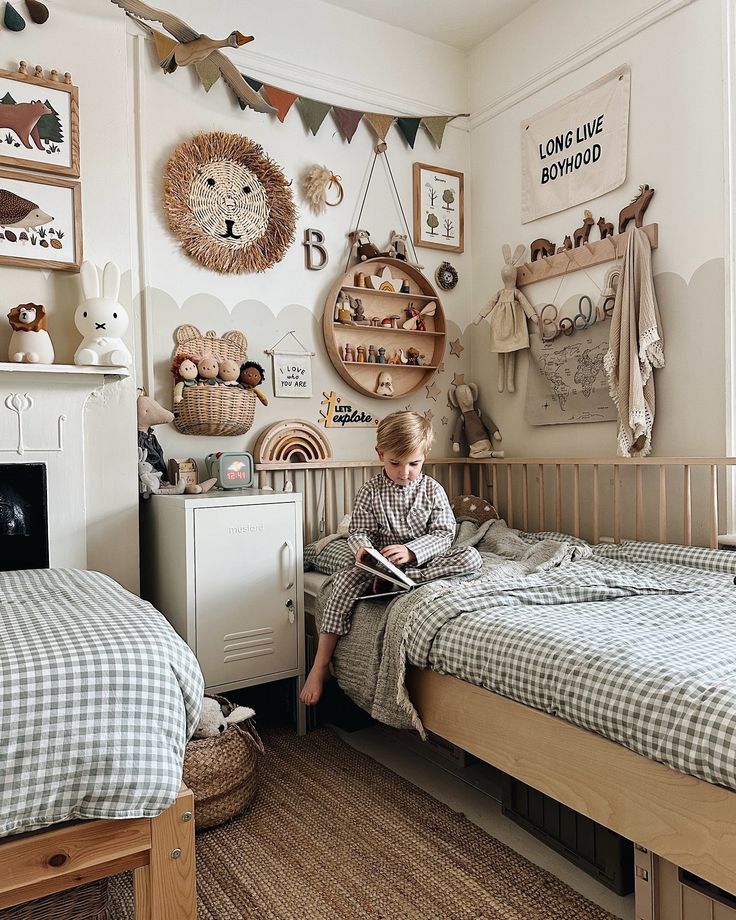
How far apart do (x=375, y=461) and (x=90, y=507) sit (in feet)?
4.15

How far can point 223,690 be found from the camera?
2.33 m

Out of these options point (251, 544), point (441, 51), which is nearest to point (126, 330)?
point (251, 544)

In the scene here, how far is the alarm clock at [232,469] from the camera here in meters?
2.62

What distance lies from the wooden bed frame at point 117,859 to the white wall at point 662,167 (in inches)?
83.7

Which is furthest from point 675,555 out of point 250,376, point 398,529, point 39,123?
point 39,123

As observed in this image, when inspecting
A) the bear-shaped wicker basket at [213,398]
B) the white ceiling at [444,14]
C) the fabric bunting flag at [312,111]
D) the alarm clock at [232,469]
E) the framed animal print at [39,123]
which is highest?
the white ceiling at [444,14]

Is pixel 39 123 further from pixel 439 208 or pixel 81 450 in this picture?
pixel 439 208

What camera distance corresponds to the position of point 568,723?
4.80 feet

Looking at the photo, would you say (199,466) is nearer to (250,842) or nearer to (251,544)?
(251,544)

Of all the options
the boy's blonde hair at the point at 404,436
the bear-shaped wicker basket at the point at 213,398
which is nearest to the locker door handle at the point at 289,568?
the boy's blonde hair at the point at 404,436

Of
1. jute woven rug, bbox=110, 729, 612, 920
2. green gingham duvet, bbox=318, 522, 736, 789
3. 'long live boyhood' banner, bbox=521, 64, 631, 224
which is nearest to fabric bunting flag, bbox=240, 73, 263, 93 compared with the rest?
'long live boyhood' banner, bbox=521, 64, 631, 224

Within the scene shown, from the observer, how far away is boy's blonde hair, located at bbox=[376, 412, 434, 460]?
2.24 metres

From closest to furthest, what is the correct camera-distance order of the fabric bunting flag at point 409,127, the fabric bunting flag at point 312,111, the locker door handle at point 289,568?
the locker door handle at point 289,568, the fabric bunting flag at point 312,111, the fabric bunting flag at point 409,127

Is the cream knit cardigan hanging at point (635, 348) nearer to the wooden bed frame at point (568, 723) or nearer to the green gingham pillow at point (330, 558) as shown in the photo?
Result: the wooden bed frame at point (568, 723)
